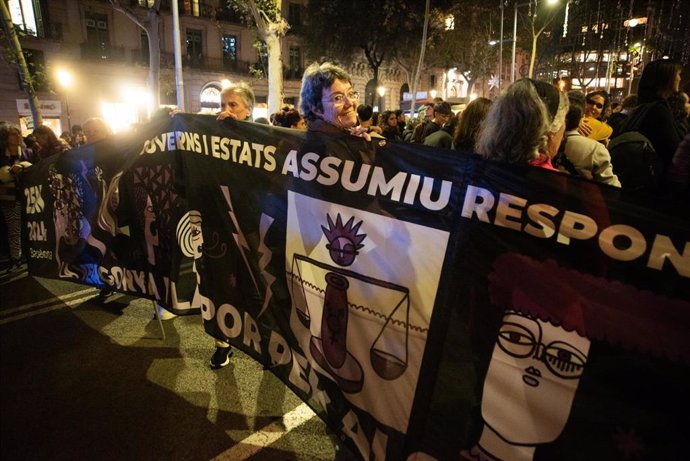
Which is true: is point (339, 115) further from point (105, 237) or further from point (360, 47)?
point (360, 47)

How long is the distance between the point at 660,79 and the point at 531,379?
303 cm

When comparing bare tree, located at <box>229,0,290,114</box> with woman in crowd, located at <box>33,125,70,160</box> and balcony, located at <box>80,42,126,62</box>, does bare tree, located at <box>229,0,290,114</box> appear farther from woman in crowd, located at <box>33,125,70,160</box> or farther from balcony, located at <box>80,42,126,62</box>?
balcony, located at <box>80,42,126,62</box>

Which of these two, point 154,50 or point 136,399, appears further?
point 154,50

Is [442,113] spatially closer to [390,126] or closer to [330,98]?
[390,126]

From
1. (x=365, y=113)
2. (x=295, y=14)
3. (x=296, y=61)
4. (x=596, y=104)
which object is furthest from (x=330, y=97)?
(x=295, y=14)

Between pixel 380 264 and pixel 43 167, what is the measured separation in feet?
12.6

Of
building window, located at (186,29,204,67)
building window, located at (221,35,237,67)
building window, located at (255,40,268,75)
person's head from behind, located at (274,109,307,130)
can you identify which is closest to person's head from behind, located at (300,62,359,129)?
person's head from behind, located at (274,109,307,130)

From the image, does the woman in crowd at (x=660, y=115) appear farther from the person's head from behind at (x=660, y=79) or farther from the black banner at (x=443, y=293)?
the black banner at (x=443, y=293)

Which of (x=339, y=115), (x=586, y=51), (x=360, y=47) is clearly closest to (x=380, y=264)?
(x=339, y=115)

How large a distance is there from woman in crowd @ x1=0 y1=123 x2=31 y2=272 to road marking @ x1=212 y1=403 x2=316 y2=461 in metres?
4.85

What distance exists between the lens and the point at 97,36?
A: 29984 millimetres

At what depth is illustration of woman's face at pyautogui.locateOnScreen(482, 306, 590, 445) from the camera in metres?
1.62

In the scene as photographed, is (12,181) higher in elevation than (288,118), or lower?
lower

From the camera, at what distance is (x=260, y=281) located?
8.92ft
